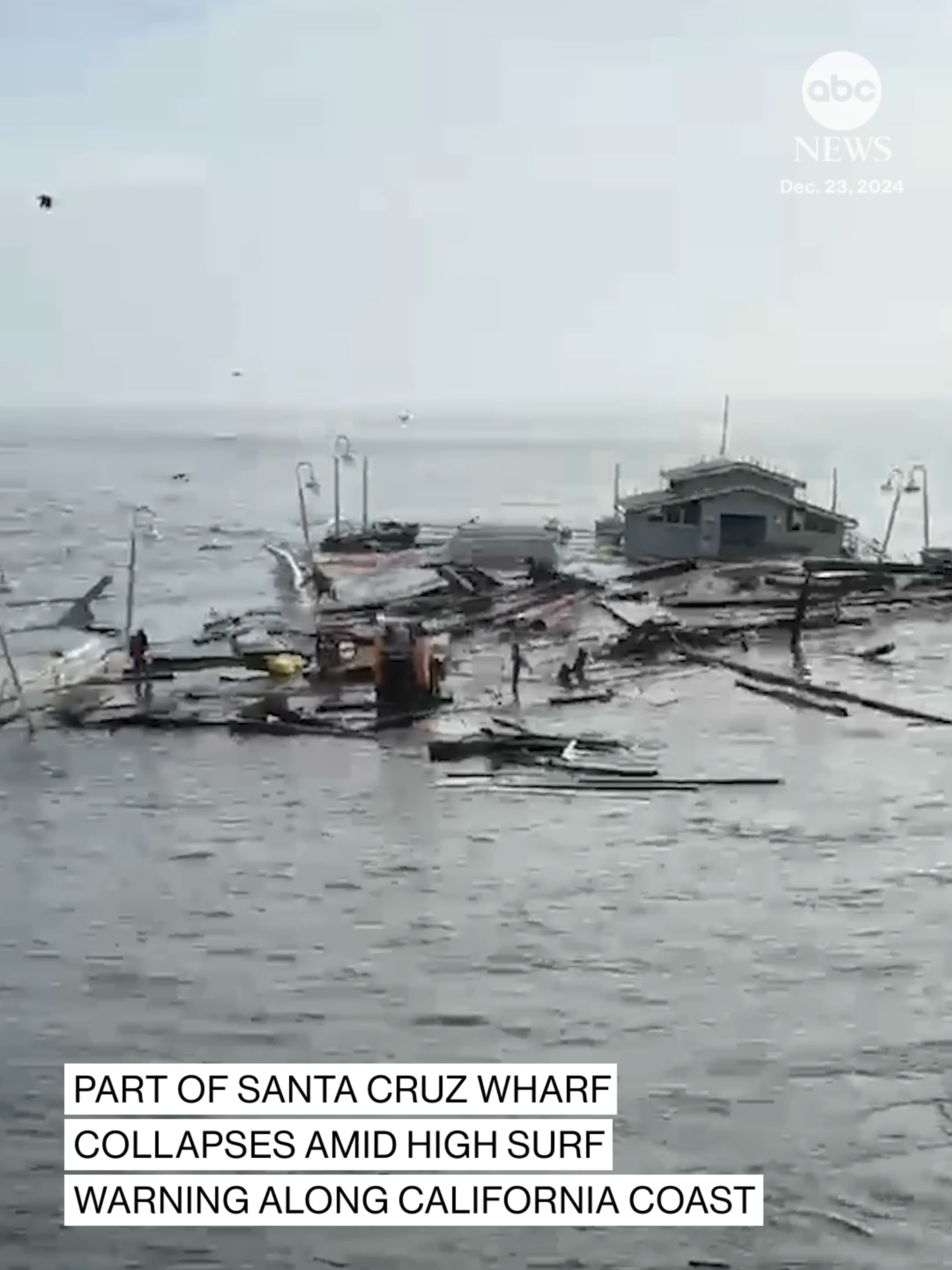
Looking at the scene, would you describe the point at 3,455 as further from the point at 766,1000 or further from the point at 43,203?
the point at 766,1000

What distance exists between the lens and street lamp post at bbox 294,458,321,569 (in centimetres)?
763

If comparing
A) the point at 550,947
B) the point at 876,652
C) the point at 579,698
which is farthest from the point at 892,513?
the point at 550,947

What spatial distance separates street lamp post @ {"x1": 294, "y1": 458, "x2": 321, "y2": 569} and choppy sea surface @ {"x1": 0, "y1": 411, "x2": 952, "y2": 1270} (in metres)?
3.01

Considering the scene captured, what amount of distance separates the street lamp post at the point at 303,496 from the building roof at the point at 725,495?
143cm

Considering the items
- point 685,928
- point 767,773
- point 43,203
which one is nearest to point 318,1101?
point 685,928

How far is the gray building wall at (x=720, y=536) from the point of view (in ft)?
19.2

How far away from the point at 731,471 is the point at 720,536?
24cm

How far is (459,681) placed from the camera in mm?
4609

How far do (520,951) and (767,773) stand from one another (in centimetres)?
116

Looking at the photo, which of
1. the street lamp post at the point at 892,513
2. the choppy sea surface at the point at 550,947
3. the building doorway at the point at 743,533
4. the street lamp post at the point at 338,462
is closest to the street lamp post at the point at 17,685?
the choppy sea surface at the point at 550,947
